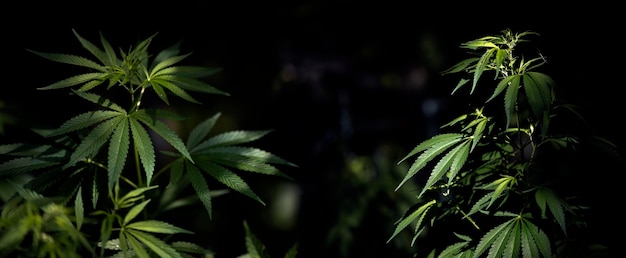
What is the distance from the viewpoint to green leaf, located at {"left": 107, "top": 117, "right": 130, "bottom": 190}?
101 centimetres

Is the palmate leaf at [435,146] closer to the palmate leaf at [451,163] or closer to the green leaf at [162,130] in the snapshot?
the palmate leaf at [451,163]

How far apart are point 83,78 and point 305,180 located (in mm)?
2587

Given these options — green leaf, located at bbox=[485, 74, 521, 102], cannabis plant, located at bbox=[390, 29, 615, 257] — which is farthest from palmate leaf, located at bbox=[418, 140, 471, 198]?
green leaf, located at bbox=[485, 74, 521, 102]

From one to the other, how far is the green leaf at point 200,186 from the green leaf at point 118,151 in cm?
18

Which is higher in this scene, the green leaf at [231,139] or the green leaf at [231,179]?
the green leaf at [231,139]

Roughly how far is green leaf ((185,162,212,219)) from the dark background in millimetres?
1376

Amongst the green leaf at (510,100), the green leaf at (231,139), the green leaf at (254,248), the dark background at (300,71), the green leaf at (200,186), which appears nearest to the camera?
the green leaf at (510,100)

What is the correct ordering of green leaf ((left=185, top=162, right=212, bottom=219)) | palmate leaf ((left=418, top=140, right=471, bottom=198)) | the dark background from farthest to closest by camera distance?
the dark background
green leaf ((left=185, top=162, right=212, bottom=219))
palmate leaf ((left=418, top=140, right=471, bottom=198))

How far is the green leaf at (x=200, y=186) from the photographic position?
3.70ft

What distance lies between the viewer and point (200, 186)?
117cm

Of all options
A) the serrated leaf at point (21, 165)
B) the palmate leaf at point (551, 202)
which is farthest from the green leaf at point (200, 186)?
the palmate leaf at point (551, 202)

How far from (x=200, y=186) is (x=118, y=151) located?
203mm

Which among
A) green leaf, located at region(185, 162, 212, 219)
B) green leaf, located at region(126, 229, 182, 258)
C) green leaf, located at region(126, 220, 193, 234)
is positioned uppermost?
green leaf, located at region(185, 162, 212, 219)

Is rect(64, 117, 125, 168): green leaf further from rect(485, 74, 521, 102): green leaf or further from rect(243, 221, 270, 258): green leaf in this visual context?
rect(485, 74, 521, 102): green leaf
